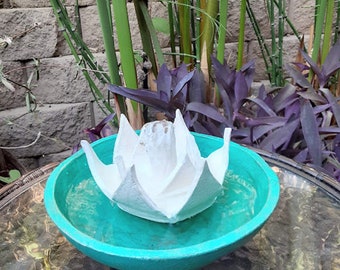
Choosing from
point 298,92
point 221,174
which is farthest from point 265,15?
point 221,174

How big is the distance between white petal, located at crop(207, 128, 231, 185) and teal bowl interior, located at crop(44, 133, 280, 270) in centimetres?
3

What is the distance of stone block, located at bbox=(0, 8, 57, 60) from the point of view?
1200 millimetres

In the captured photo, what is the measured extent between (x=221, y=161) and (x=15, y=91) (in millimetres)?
936

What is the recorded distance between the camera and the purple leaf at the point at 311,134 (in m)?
0.72

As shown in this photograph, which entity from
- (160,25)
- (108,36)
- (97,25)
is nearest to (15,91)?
(97,25)

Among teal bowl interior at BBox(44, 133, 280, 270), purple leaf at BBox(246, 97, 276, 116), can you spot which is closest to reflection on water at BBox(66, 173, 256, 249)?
teal bowl interior at BBox(44, 133, 280, 270)

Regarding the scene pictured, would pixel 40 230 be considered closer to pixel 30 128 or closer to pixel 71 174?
pixel 71 174

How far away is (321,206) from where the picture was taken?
58cm

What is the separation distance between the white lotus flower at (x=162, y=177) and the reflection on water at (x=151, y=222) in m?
0.01

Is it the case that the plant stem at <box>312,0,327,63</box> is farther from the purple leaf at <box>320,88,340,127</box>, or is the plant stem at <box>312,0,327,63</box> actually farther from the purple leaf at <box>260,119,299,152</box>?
the purple leaf at <box>260,119,299,152</box>

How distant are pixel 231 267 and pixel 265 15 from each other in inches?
38.3

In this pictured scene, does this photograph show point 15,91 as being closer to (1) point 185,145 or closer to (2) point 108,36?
(2) point 108,36

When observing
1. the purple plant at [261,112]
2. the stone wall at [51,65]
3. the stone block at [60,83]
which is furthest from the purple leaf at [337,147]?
the stone block at [60,83]

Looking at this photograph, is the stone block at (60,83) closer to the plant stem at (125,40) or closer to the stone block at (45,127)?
the stone block at (45,127)
